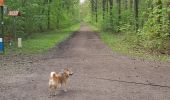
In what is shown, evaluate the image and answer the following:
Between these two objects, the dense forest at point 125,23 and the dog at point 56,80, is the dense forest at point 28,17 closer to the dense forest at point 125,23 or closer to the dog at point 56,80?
the dense forest at point 125,23

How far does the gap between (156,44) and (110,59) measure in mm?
4558

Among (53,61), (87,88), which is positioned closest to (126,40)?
(53,61)

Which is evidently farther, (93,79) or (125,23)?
(125,23)

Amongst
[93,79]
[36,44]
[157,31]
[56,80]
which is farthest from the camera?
[36,44]

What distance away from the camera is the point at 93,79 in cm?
1248

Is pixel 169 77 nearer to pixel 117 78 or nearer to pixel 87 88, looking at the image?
pixel 117 78

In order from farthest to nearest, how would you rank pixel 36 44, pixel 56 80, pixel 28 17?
pixel 28 17 → pixel 36 44 → pixel 56 80

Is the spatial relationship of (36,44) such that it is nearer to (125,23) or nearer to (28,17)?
(28,17)

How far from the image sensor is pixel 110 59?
18484 millimetres

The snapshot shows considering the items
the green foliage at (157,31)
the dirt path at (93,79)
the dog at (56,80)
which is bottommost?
the dirt path at (93,79)

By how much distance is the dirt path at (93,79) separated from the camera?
9867 millimetres

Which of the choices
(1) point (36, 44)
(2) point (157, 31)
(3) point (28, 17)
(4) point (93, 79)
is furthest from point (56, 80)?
(3) point (28, 17)

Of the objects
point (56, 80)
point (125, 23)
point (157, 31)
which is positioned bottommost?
point (56, 80)

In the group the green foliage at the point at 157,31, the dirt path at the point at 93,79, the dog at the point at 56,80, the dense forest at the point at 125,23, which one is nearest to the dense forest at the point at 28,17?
the dense forest at the point at 125,23
